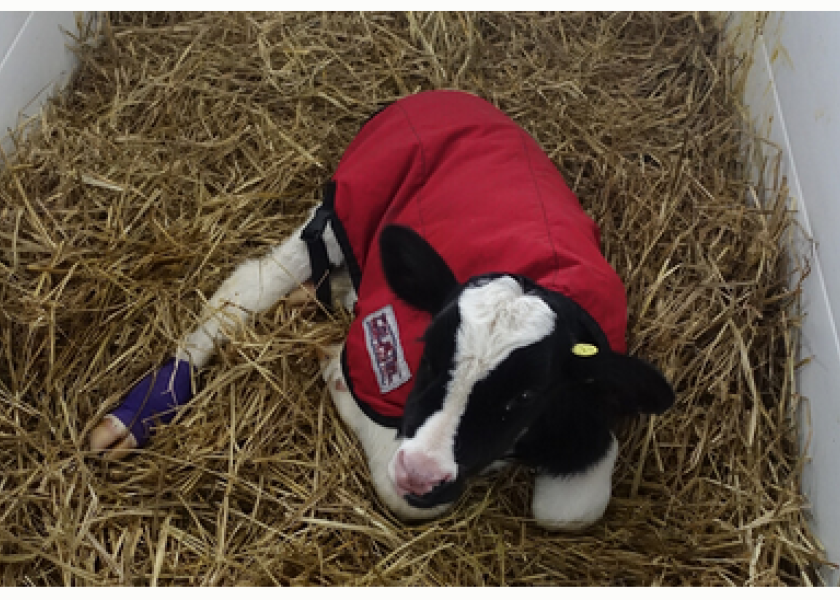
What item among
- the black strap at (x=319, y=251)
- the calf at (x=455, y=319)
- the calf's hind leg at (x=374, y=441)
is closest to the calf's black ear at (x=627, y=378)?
the calf at (x=455, y=319)

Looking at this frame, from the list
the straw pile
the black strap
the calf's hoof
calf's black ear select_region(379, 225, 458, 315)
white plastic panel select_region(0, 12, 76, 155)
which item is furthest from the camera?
white plastic panel select_region(0, 12, 76, 155)

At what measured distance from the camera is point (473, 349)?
6.07 feet

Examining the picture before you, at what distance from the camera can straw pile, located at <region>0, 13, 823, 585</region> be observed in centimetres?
216

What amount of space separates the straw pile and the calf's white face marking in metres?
0.44

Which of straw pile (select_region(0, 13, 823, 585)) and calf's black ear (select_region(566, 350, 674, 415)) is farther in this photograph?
straw pile (select_region(0, 13, 823, 585))

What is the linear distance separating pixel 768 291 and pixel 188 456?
78.0 inches

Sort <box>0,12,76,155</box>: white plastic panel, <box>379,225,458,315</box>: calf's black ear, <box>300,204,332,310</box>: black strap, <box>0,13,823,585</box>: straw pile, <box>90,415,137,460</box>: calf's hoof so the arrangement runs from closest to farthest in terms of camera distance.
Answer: <box>379,225,458,315</box>: calf's black ear, <box>0,13,823,585</box>: straw pile, <box>90,415,137,460</box>: calf's hoof, <box>300,204,332,310</box>: black strap, <box>0,12,76,155</box>: white plastic panel

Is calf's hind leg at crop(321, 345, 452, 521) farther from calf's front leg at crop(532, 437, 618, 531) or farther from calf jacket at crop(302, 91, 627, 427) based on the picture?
calf's front leg at crop(532, 437, 618, 531)

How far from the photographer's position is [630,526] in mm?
2256

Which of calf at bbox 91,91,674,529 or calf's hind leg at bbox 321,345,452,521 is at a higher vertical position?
calf at bbox 91,91,674,529

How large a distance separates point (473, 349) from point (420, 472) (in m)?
0.30

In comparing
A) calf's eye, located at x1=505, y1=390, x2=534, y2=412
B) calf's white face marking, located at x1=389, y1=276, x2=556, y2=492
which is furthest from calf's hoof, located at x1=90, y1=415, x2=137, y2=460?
calf's eye, located at x1=505, y1=390, x2=534, y2=412

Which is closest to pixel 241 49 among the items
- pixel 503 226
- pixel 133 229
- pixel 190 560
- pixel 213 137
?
pixel 213 137

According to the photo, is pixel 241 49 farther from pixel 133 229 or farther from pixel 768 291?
pixel 768 291
